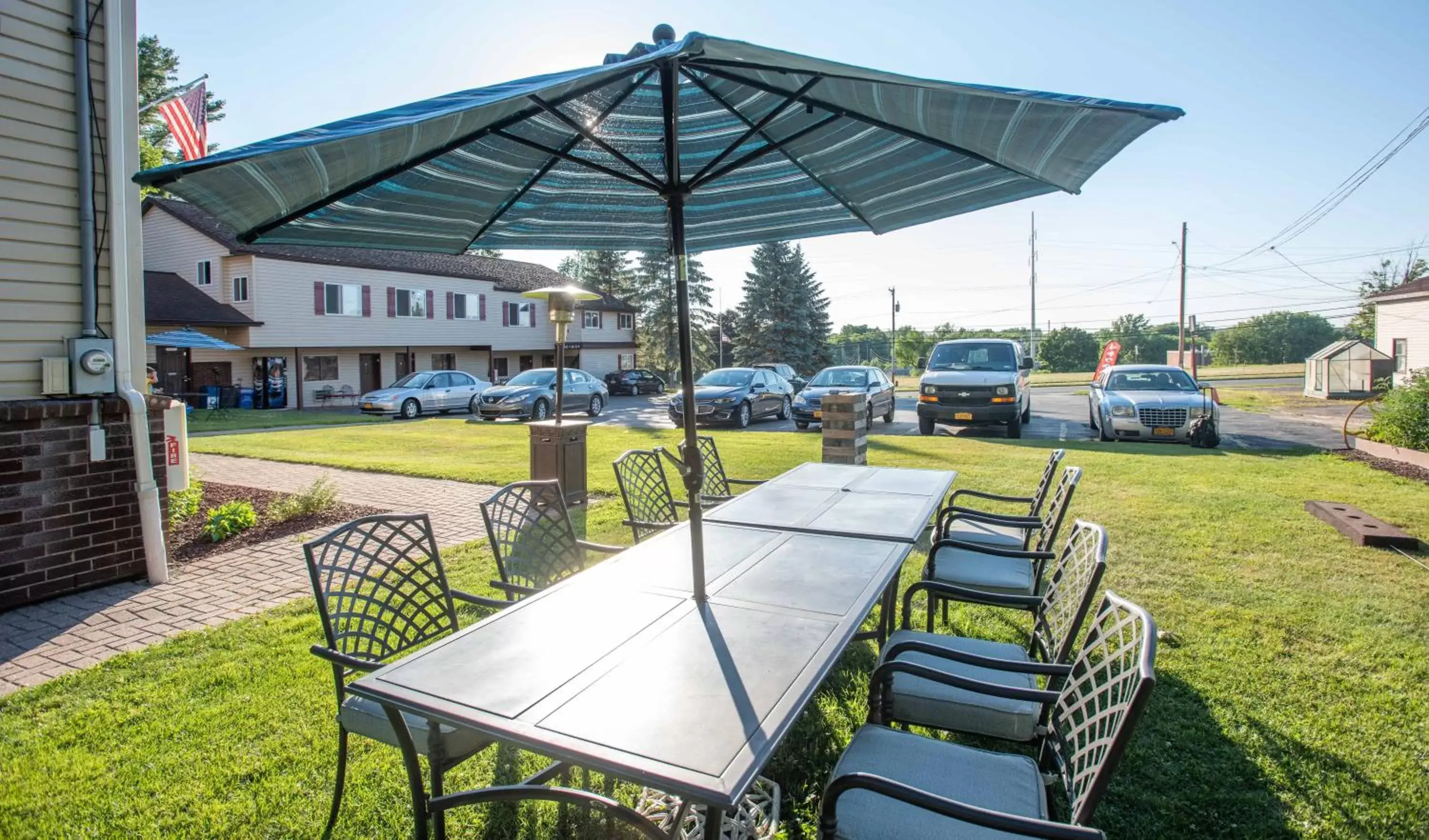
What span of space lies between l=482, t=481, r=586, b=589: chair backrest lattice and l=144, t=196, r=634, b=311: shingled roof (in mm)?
14037

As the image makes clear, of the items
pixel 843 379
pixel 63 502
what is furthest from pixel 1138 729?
pixel 843 379

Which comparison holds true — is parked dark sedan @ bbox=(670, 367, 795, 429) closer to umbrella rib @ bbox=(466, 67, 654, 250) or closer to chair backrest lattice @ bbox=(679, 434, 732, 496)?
chair backrest lattice @ bbox=(679, 434, 732, 496)

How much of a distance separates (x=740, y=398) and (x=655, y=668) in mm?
14889

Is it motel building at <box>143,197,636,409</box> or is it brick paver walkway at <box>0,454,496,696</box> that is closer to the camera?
brick paver walkway at <box>0,454,496,696</box>

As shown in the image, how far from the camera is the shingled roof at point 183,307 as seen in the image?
20953 mm

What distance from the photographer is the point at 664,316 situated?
43188 millimetres

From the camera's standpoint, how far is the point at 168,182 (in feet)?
6.40

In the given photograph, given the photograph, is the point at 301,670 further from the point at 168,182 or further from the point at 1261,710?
the point at 1261,710

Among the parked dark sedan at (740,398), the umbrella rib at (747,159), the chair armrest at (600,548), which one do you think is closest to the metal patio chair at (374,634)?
the chair armrest at (600,548)

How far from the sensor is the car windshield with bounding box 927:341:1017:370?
46.5 feet

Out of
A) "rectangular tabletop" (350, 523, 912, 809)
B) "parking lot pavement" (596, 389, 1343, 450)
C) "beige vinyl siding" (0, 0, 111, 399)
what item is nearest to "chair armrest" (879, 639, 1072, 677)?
"rectangular tabletop" (350, 523, 912, 809)

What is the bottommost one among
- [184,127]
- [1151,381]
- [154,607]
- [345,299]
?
[154,607]

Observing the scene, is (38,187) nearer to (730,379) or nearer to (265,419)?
(730,379)

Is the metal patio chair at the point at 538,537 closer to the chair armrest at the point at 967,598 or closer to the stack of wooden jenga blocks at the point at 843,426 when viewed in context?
the chair armrest at the point at 967,598
